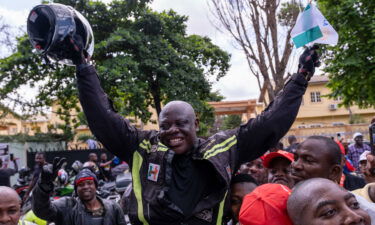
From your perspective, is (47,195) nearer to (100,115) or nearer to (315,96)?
(100,115)

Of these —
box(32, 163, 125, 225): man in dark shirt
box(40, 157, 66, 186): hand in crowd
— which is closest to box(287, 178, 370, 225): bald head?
box(40, 157, 66, 186): hand in crowd

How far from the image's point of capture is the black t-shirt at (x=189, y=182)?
203 cm

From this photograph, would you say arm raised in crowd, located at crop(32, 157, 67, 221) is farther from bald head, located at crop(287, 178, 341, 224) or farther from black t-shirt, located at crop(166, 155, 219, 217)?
bald head, located at crop(287, 178, 341, 224)

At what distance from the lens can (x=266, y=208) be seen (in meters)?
1.65

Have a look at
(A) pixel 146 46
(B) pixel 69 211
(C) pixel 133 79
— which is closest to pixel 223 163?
(B) pixel 69 211

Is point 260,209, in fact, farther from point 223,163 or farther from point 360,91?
point 360,91

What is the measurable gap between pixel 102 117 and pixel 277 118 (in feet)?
3.01

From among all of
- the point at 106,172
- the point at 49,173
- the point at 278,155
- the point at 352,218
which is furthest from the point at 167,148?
the point at 106,172

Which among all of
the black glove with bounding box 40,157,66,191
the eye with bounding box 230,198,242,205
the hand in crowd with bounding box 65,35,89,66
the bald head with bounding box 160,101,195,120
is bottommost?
the eye with bounding box 230,198,242,205

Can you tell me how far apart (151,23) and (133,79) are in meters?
2.51

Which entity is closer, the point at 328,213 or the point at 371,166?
the point at 328,213

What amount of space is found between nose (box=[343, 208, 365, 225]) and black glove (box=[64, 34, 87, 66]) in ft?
4.82

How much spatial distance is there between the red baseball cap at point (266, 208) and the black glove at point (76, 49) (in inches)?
44.5

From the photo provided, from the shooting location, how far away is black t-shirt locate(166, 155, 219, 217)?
2.03m
